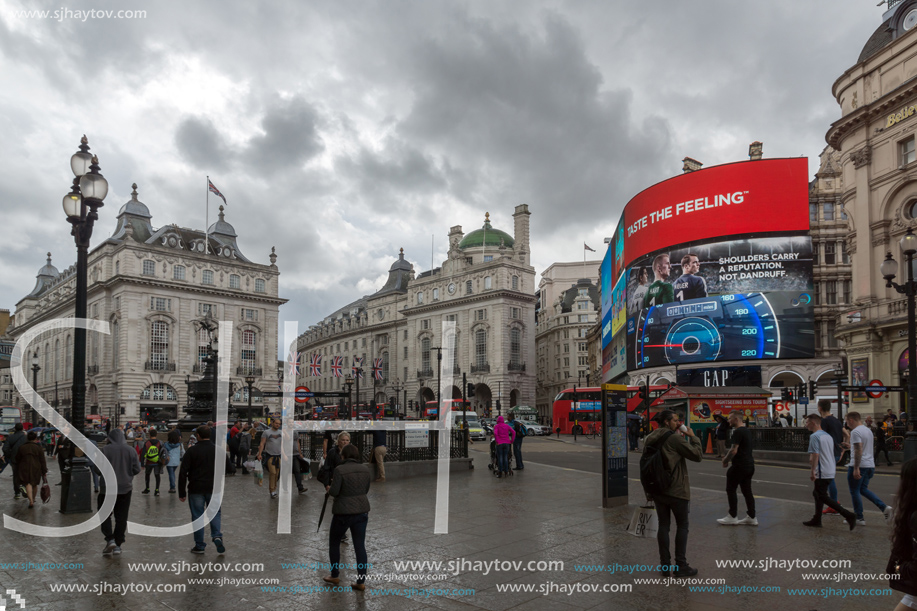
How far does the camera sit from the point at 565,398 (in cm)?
5816

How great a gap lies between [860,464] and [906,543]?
25.1 ft

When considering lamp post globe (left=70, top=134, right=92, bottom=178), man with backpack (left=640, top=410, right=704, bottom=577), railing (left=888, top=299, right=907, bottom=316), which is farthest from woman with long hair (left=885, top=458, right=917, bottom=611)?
railing (left=888, top=299, right=907, bottom=316)

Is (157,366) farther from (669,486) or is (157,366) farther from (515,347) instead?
(669,486)

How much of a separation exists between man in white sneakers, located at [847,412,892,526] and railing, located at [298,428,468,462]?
11.5 metres

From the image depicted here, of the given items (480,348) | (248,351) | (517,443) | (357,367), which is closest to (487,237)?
(480,348)

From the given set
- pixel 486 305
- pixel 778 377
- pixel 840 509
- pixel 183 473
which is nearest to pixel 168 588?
pixel 183 473

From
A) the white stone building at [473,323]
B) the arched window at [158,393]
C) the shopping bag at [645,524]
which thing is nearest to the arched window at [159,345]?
the arched window at [158,393]

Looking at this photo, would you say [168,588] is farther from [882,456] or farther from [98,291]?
[98,291]

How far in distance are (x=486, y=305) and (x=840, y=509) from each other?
3156 inches

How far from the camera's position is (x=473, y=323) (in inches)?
3620

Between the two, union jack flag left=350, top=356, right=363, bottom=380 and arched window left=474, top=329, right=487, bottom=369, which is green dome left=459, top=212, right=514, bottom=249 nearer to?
arched window left=474, top=329, right=487, bottom=369

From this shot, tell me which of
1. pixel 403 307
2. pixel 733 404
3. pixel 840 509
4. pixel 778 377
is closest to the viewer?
pixel 840 509

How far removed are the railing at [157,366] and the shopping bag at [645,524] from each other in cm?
8014

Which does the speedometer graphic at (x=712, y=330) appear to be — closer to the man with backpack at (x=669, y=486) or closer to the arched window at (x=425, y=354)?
the man with backpack at (x=669, y=486)
